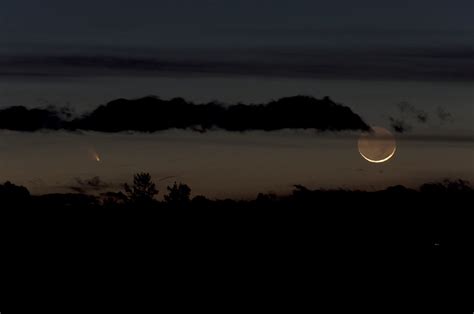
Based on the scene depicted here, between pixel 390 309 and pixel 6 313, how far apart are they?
199ft

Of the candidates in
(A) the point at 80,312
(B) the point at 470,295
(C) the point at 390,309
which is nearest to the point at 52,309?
(A) the point at 80,312

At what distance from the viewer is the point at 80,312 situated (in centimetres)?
19925

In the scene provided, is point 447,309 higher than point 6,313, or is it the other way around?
point 447,309

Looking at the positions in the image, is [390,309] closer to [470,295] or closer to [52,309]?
[470,295]

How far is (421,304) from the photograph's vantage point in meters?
196

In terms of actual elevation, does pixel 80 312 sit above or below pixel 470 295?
below

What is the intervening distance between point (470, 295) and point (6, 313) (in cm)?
7416

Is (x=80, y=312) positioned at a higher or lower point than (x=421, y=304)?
lower

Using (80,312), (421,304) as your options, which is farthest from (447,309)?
(80,312)

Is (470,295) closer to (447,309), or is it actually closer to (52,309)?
(447,309)

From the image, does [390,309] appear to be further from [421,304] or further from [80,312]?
[80,312]

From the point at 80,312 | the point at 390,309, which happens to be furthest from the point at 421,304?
the point at 80,312

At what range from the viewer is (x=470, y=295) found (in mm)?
198750

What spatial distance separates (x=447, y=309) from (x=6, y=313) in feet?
224
